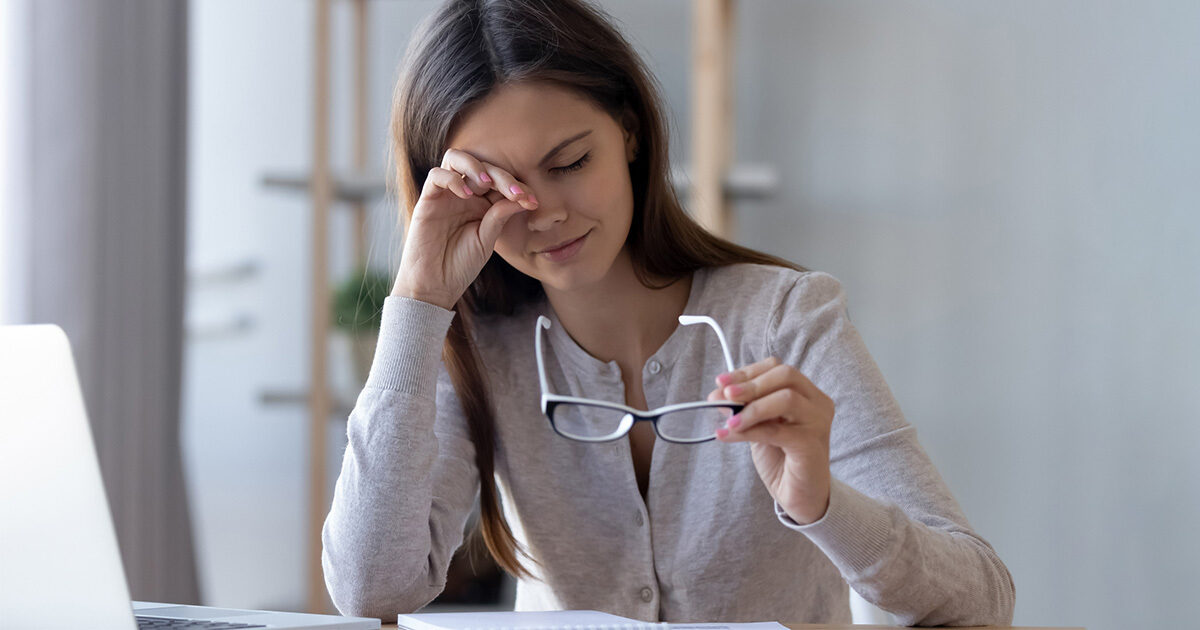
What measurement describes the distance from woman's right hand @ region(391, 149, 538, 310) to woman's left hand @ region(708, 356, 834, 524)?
1.24ft

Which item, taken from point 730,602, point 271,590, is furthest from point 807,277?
point 271,590

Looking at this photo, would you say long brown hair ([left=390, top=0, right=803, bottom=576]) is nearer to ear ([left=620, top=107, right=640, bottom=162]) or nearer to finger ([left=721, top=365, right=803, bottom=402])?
ear ([left=620, top=107, right=640, bottom=162])

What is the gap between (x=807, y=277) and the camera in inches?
46.1

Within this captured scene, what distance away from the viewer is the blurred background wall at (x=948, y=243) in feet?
6.65

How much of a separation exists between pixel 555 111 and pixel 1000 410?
1.58 metres

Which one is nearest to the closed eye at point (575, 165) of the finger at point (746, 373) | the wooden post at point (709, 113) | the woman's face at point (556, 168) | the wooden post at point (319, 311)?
the woman's face at point (556, 168)

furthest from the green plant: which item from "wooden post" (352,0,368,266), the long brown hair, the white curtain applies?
the long brown hair

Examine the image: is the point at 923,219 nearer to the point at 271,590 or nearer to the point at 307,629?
the point at 271,590

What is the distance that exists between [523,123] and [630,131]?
18 cm

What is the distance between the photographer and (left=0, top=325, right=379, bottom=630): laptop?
576 millimetres

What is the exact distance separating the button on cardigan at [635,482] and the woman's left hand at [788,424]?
4.1 inches

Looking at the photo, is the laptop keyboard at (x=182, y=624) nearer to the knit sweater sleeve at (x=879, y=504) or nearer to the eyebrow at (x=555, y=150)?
the knit sweater sleeve at (x=879, y=504)

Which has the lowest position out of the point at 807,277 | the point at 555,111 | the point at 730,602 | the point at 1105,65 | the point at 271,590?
the point at 271,590

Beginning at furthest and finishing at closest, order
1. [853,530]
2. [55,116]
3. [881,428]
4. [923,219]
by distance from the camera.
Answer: [923,219], [55,116], [881,428], [853,530]
